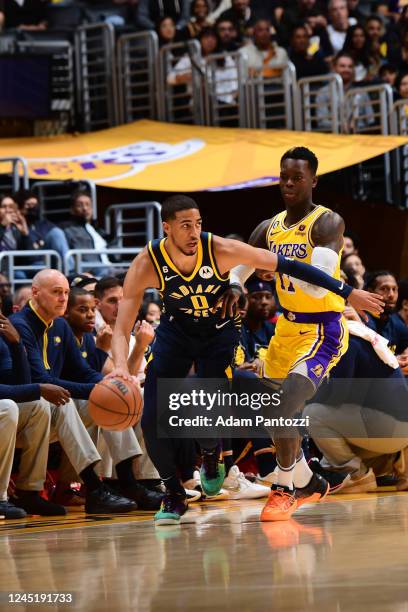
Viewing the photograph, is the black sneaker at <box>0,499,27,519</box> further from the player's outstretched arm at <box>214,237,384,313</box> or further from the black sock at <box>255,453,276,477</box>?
the black sock at <box>255,453,276,477</box>

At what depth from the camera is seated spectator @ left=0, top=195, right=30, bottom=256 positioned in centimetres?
1276

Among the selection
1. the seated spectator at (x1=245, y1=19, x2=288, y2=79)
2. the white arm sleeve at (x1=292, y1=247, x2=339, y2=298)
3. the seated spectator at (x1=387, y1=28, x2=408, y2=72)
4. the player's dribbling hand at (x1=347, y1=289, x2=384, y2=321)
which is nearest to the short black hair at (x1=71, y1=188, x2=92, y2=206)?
the seated spectator at (x1=245, y1=19, x2=288, y2=79)

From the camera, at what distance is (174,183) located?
14672 millimetres

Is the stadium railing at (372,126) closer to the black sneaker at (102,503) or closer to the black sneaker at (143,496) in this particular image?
the black sneaker at (143,496)

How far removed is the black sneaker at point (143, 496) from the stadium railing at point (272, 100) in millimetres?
8667

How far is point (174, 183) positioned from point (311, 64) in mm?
3592

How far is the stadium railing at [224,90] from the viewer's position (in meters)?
17.0

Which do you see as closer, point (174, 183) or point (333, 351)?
point (333, 351)

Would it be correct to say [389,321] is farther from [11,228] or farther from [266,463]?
[11,228]

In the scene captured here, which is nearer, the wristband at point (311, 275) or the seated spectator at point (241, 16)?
the wristband at point (311, 275)

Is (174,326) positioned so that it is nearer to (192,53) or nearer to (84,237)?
(84,237)

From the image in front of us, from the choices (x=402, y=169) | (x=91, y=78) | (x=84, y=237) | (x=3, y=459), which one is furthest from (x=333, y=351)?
(x=91, y=78)

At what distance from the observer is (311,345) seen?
306 inches

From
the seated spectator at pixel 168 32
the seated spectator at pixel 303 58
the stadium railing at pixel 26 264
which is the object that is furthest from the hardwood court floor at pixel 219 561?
the seated spectator at pixel 168 32
